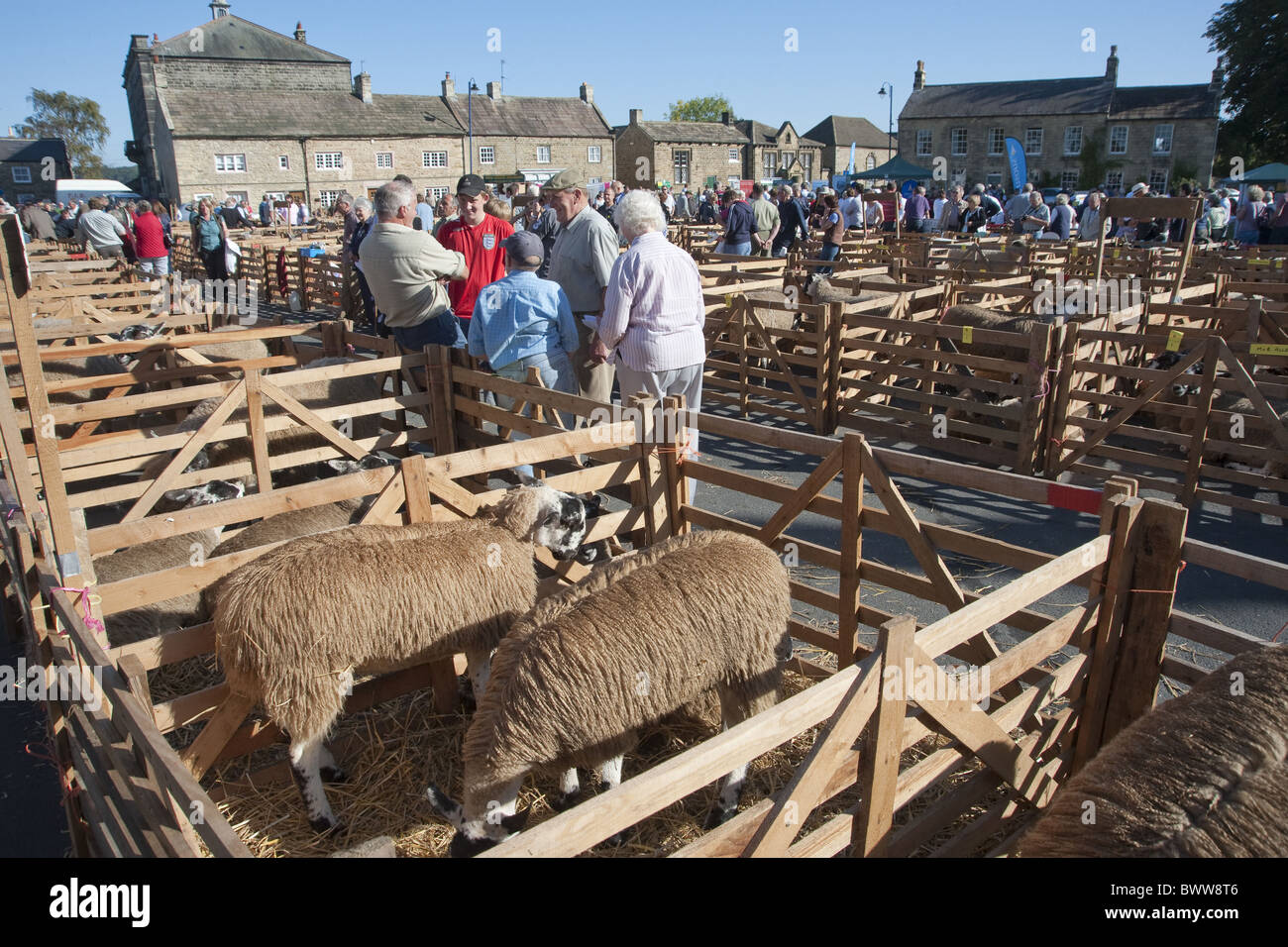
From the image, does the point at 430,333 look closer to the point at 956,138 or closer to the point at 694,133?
the point at 956,138

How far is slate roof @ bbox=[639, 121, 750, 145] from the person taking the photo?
2343 inches

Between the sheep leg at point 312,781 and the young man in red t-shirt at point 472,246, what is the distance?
4.56 metres

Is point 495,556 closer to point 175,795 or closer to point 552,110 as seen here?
point 175,795

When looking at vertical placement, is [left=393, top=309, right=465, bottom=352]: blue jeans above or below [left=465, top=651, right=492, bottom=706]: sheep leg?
above

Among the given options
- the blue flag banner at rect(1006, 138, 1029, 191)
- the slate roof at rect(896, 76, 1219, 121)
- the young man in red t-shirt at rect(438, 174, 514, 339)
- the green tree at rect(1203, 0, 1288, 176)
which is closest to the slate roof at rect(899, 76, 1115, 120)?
the slate roof at rect(896, 76, 1219, 121)

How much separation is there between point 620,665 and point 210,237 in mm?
16587

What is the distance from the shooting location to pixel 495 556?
356cm

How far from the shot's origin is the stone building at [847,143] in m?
76.2

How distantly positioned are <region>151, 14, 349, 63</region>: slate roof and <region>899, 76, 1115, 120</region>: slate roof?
41.1 metres

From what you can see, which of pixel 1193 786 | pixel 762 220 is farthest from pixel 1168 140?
pixel 1193 786

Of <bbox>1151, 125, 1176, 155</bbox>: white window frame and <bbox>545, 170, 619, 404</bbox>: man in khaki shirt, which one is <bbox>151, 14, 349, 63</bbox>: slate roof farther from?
<bbox>545, 170, 619, 404</bbox>: man in khaki shirt

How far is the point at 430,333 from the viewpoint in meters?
6.41

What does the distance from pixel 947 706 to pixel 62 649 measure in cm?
287
